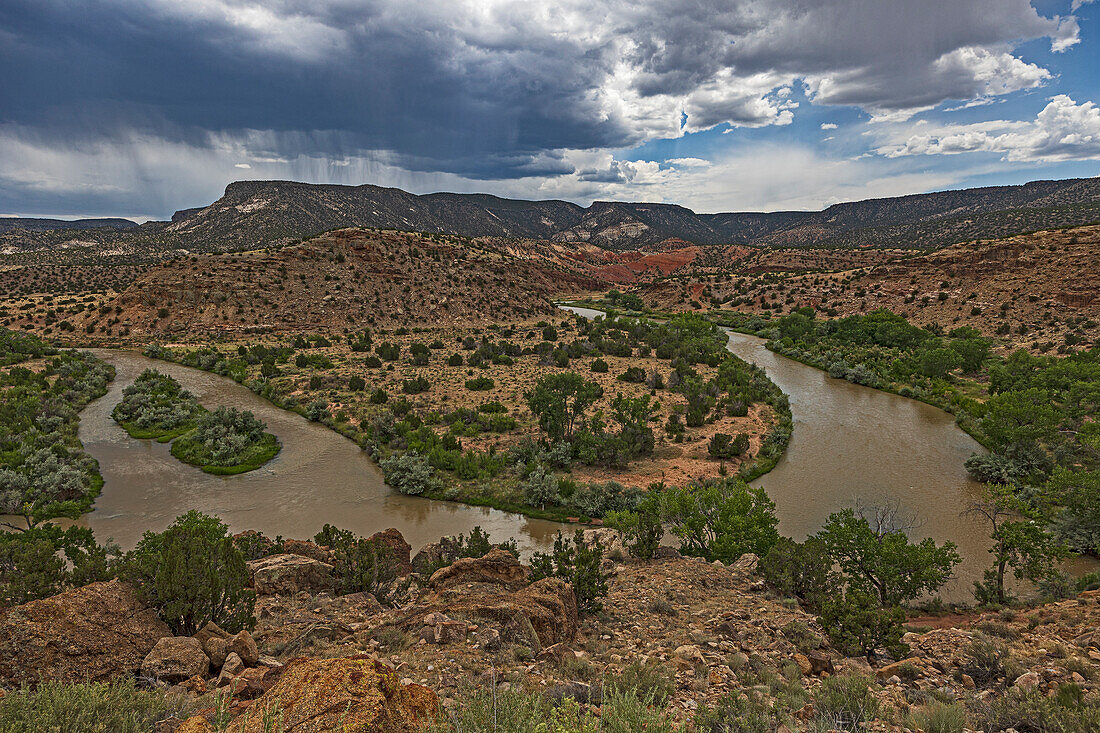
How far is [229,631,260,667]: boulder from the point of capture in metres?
6.24

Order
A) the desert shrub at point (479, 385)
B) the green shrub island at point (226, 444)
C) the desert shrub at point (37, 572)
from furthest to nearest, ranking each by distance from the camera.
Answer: the desert shrub at point (479, 385)
the green shrub island at point (226, 444)
the desert shrub at point (37, 572)

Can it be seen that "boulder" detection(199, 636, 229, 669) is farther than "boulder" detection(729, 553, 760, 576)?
No

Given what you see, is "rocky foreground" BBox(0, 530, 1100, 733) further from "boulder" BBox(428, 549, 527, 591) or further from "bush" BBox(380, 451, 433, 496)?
"bush" BBox(380, 451, 433, 496)

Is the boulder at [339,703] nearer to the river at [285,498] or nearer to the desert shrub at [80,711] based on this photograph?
the desert shrub at [80,711]

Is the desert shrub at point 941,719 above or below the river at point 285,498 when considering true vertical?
above

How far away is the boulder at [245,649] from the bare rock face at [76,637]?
1113mm

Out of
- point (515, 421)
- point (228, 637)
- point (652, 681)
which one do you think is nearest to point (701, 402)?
point (515, 421)

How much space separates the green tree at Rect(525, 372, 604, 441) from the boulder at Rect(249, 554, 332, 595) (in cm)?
1307

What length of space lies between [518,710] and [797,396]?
3349 centimetres

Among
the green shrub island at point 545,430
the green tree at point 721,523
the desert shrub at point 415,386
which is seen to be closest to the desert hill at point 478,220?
the desert shrub at point 415,386

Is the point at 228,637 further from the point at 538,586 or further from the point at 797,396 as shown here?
the point at 797,396

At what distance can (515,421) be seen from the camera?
25.2 meters

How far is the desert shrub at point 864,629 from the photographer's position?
809 centimetres

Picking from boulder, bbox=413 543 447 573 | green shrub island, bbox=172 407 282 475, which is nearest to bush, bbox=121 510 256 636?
boulder, bbox=413 543 447 573
